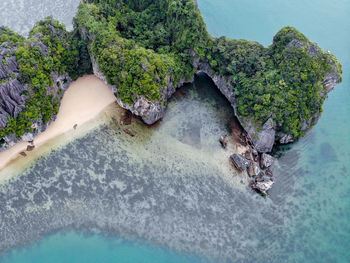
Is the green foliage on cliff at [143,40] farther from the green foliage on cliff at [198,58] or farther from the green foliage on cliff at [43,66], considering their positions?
the green foliage on cliff at [43,66]

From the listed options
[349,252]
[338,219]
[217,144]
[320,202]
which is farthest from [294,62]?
[349,252]

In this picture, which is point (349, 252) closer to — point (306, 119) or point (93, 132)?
point (306, 119)

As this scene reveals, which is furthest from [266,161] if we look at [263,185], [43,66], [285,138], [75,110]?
[43,66]

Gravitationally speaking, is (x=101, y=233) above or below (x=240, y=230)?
below

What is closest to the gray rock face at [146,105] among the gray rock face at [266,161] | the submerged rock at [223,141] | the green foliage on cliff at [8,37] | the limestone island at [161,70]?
the limestone island at [161,70]

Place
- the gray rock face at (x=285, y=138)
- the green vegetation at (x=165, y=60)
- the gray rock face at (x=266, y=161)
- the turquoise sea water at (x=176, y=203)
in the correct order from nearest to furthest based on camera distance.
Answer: the turquoise sea water at (x=176, y=203) → the green vegetation at (x=165, y=60) → the gray rock face at (x=266, y=161) → the gray rock face at (x=285, y=138)

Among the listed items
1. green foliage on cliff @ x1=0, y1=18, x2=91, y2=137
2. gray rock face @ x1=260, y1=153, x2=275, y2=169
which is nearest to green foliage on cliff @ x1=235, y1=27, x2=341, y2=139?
gray rock face @ x1=260, y1=153, x2=275, y2=169

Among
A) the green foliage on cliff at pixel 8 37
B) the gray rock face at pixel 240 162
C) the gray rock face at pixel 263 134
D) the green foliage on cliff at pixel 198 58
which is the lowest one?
the gray rock face at pixel 240 162
